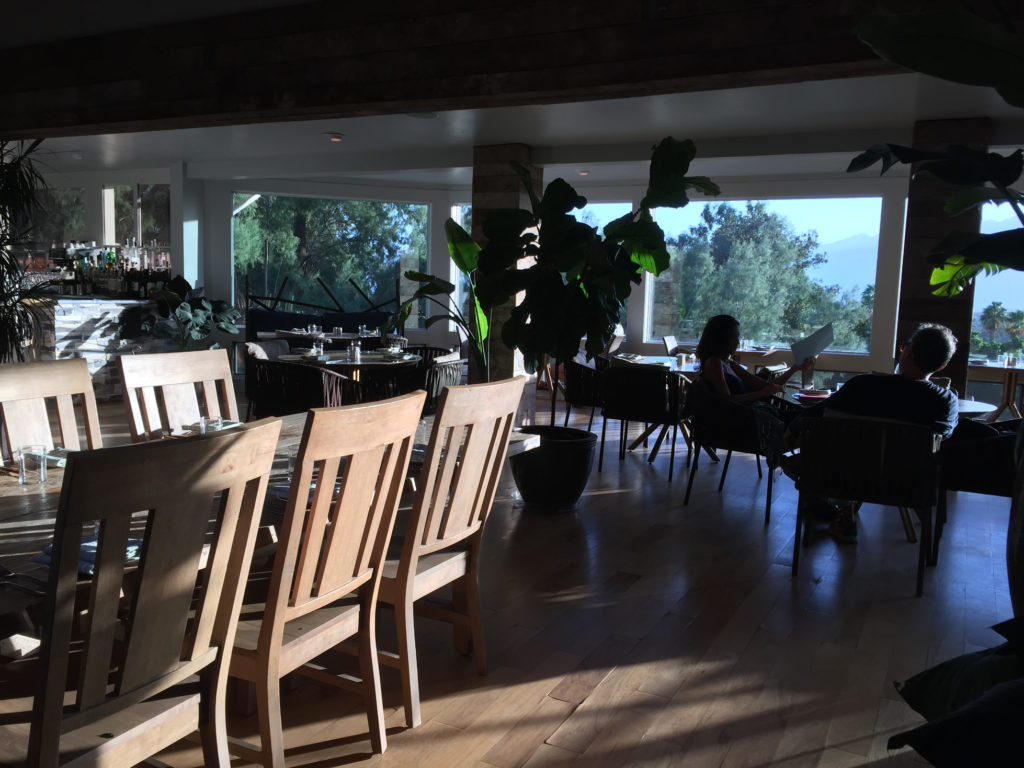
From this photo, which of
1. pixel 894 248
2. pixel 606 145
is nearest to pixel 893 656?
pixel 606 145

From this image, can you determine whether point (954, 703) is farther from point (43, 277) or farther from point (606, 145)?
point (43, 277)

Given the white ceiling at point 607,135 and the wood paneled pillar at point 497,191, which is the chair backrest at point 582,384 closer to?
the wood paneled pillar at point 497,191

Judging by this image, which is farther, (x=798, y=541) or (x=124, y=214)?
(x=124, y=214)

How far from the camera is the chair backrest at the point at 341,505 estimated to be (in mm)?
1863

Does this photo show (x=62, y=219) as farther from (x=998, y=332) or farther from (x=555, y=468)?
(x=998, y=332)

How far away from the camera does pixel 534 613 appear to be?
3.43 m

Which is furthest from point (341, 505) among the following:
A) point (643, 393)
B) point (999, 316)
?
point (999, 316)

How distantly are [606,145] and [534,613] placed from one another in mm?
5222

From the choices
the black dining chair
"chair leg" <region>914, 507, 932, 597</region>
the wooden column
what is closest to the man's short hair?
"chair leg" <region>914, 507, 932, 597</region>

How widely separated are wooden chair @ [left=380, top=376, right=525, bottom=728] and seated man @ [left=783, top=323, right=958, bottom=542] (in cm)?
204

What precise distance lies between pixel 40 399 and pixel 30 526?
3.62 ft

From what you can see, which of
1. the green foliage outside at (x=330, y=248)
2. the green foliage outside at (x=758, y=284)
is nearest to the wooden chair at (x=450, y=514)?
the green foliage outside at (x=758, y=284)

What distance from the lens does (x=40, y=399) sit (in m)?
2.91

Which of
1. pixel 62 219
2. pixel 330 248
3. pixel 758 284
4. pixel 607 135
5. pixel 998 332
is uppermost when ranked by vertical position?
pixel 607 135
